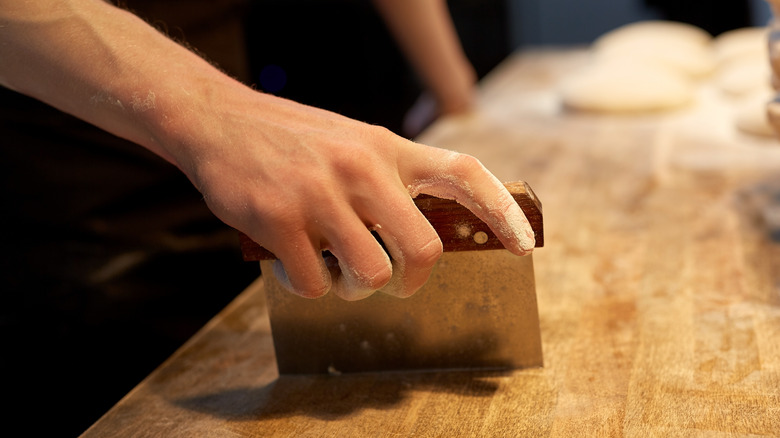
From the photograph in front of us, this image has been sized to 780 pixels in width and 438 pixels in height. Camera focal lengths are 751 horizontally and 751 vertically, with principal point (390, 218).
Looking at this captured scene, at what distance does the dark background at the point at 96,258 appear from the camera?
3.67ft

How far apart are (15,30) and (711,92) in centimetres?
172

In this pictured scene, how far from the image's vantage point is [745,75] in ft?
5.74

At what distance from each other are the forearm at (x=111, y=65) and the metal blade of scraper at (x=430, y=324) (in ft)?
0.59

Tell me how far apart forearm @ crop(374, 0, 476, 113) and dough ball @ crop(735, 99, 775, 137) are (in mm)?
650

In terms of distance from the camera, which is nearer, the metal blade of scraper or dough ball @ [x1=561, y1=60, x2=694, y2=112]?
the metal blade of scraper

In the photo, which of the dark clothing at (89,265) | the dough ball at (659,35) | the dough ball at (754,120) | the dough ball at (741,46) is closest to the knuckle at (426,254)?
the dark clothing at (89,265)

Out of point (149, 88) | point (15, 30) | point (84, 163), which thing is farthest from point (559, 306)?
point (84, 163)

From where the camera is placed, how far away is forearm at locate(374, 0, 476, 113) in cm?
184

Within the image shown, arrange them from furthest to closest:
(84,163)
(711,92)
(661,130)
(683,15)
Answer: (683,15), (711,92), (661,130), (84,163)

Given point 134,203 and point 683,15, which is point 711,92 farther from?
point 134,203

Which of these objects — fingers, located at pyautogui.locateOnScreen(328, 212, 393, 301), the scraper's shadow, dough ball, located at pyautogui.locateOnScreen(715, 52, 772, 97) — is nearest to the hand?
fingers, located at pyautogui.locateOnScreen(328, 212, 393, 301)

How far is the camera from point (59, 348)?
1.14 meters

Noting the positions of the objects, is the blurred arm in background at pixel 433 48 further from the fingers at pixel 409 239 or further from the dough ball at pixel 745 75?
the fingers at pixel 409 239

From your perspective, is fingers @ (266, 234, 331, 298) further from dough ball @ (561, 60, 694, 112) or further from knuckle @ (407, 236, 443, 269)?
dough ball @ (561, 60, 694, 112)
